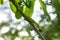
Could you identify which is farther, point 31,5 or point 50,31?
point 50,31

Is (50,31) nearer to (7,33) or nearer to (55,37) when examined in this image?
(55,37)

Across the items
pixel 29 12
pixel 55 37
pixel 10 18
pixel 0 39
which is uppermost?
pixel 10 18

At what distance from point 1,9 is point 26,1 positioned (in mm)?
3337

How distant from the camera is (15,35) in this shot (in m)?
4.51

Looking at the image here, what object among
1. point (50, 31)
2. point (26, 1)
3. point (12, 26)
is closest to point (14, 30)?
point (12, 26)

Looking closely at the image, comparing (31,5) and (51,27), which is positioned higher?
(51,27)

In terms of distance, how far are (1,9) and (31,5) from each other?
337 centimetres

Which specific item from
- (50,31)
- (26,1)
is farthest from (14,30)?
(26,1)

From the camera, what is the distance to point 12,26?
177 inches

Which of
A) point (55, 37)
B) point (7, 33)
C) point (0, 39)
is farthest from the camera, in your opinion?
point (7, 33)

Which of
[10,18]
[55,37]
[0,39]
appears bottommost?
[0,39]

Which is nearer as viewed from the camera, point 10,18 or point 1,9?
point 1,9

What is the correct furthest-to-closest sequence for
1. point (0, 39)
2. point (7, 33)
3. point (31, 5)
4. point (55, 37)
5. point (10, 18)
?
point (10, 18), point (7, 33), point (55, 37), point (0, 39), point (31, 5)

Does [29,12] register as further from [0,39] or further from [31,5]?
[0,39]
